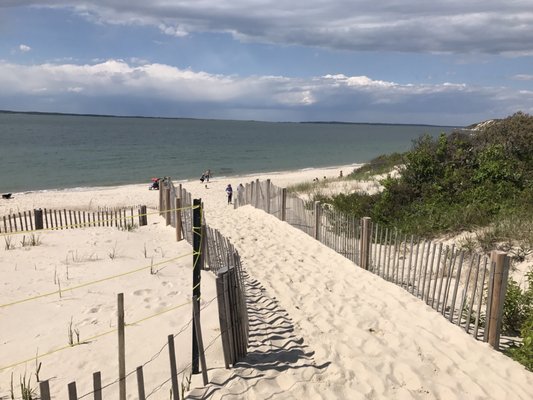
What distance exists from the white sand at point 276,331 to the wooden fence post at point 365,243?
206 mm

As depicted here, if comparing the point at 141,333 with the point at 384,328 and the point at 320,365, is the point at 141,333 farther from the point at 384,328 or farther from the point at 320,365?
the point at 384,328

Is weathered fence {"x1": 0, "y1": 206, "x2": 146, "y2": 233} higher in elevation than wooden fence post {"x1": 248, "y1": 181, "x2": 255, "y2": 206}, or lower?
lower

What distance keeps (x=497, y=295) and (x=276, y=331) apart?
109 inches

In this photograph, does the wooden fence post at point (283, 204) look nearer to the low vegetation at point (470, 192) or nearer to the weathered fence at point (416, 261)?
the weathered fence at point (416, 261)

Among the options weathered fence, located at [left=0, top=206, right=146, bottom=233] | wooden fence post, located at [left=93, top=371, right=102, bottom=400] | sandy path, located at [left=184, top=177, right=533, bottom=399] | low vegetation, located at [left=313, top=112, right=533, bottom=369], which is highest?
low vegetation, located at [left=313, top=112, right=533, bottom=369]

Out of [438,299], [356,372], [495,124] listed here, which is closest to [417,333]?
[438,299]

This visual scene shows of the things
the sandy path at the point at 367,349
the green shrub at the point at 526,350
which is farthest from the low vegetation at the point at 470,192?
the green shrub at the point at 526,350

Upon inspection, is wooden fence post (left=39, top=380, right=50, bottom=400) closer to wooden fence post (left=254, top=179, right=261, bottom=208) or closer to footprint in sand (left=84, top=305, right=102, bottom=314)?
footprint in sand (left=84, top=305, right=102, bottom=314)

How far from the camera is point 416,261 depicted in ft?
22.6

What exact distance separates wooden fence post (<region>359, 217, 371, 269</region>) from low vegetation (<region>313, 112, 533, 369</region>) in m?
1.84

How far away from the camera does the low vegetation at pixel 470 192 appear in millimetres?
8539

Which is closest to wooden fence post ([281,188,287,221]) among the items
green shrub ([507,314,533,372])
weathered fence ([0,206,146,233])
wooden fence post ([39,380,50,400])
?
weathered fence ([0,206,146,233])

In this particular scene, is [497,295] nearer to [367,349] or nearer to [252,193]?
[367,349]

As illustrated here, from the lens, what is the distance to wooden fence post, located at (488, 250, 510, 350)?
5.49m
